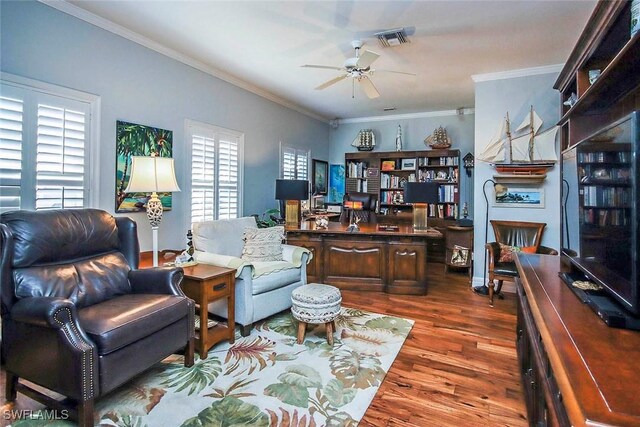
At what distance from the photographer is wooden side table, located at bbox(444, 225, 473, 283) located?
199 inches

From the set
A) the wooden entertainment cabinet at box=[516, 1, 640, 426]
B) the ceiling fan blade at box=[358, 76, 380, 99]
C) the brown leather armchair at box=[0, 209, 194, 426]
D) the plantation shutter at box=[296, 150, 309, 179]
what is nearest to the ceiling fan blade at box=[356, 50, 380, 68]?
the ceiling fan blade at box=[358, 76, 380, 99]

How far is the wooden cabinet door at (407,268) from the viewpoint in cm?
409

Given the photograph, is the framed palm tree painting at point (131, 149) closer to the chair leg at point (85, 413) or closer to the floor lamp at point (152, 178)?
the floor lamp at point (152, 178)

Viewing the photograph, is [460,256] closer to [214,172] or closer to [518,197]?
[518,197]

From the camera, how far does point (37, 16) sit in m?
2.68

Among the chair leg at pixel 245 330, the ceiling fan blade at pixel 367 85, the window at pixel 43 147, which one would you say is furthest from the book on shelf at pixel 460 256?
the window at pixel 43 147

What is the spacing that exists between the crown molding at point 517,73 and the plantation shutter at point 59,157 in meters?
4.45

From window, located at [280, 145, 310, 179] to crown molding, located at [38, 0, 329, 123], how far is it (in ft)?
2.64

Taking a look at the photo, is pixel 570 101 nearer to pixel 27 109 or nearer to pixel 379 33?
pixel 379 33

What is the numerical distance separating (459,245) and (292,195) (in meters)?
2.65

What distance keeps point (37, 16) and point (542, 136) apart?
16.5 ft

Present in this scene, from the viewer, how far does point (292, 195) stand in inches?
183

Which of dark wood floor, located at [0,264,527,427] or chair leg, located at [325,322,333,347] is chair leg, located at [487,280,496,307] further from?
chair leg, located at [325,322,333,347]

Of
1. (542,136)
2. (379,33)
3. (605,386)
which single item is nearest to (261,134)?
(379,33)
